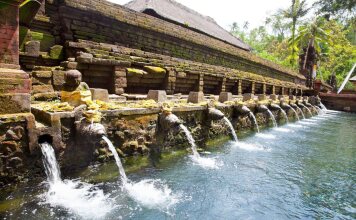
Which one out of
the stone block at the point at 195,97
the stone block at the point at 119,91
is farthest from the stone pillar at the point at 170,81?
the stone block at the point at 119,91

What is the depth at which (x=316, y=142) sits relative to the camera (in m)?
9.98

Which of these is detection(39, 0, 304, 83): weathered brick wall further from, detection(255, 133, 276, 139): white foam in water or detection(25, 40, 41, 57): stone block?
detection(255, 133, 276, 139): white foam in water

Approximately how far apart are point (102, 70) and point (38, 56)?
1852 mm

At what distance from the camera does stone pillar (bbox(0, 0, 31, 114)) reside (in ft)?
13.6

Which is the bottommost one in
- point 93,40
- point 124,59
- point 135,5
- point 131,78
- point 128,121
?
point 128,121

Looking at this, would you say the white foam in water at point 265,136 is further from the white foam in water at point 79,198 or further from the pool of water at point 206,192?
the white foam in water at point 79,198

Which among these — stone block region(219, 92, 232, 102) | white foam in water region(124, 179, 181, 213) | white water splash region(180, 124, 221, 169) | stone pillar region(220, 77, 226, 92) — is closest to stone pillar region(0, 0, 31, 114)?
white foam in water region(124, 179, 181, 213)

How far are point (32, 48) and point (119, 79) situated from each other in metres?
2.54

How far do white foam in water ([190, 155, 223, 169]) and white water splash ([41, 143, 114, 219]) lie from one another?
2657 mm

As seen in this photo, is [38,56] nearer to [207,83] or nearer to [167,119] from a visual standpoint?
[167,119]

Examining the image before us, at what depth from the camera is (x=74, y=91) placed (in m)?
5.25

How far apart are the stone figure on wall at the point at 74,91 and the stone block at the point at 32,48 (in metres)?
1.78

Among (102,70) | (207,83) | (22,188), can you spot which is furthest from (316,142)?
(22,188)

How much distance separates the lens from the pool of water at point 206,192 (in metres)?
3.95
